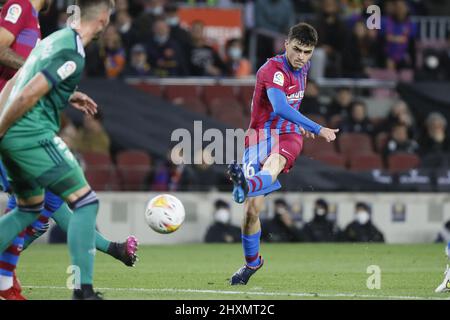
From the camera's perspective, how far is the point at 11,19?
940 centimetres

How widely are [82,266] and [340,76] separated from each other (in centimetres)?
1279

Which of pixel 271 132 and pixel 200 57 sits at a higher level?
pixel 271 132

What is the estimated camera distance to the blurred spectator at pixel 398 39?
20.7m

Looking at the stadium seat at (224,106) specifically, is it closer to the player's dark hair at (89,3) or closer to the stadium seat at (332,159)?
the stadium seat at (332,159)

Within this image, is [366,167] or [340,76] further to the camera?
[340,76]

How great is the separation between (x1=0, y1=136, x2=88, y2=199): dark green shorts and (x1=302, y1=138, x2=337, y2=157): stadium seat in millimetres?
10091

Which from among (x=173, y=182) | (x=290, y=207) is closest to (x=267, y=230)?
(x=290, y=207)

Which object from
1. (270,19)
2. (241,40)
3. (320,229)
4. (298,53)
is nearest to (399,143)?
(320,229)

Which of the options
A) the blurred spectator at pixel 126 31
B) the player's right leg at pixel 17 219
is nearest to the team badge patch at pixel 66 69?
the player's right leg at pixel 17 219

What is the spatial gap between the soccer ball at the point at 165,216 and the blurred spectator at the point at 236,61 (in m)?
9.32

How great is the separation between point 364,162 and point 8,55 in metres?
9.67

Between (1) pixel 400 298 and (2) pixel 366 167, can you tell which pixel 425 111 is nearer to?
(2) pixel 366 167

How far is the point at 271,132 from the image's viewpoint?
1105cm

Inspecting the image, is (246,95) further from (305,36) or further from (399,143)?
(305,36)
